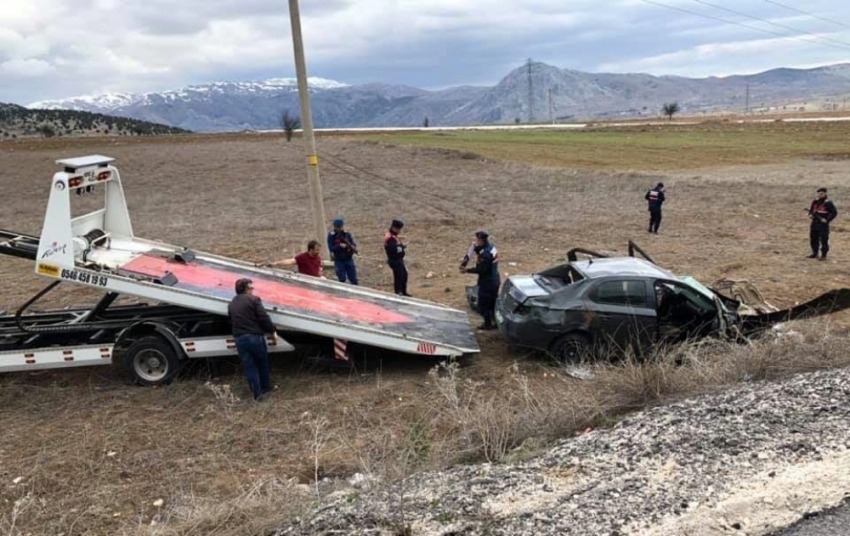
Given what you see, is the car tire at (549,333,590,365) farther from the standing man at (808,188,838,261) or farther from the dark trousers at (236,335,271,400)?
the standing man at (808,188,838,261)

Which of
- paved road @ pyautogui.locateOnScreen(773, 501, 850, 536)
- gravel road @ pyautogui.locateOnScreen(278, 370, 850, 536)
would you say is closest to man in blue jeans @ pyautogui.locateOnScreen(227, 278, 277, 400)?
gravel road @ pyautogui.locateOnScreen(278, 370, 850, 536)

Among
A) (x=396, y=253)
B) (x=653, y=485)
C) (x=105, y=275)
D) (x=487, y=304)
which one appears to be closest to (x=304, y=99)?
(x=396, y=253)

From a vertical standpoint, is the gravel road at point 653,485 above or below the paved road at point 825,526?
above

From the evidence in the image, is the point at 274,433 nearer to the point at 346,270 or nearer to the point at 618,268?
the point at 618,268

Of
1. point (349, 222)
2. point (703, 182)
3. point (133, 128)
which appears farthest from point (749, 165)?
point (133, 128)

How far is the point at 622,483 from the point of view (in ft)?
13.6

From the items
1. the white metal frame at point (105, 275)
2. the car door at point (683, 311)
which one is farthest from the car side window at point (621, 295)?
the white metal frame at point (105, 275)

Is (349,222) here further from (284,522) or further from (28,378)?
(284,522)

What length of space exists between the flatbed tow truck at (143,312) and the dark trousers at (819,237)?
29.5ft

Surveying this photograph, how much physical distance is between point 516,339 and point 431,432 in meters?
2.59

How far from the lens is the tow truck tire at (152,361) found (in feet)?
24.9

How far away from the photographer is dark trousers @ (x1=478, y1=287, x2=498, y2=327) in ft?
31.7

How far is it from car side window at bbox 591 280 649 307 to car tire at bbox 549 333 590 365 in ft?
1.74

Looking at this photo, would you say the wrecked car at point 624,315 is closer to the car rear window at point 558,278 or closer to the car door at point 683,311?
the car door at point 683,311
